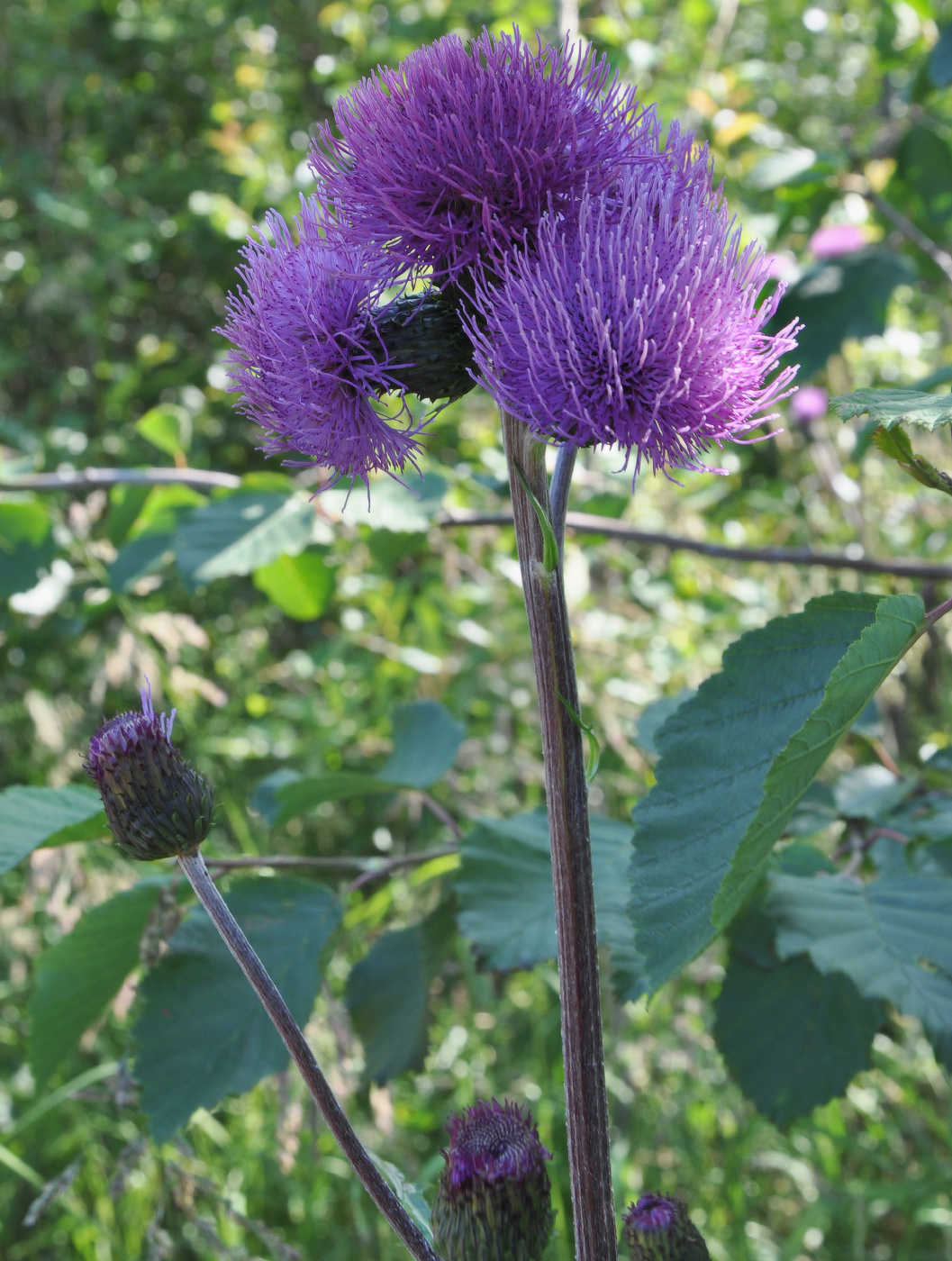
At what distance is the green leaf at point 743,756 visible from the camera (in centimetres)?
52

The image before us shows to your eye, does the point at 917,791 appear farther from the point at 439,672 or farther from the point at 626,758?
the point at 439,672

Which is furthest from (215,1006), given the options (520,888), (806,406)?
(806,406)

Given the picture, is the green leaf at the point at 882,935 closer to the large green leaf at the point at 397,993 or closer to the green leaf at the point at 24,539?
the large green leaf at the point at 397,993

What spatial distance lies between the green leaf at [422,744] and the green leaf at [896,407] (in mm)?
735

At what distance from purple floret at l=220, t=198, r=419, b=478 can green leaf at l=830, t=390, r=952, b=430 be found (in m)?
0.25

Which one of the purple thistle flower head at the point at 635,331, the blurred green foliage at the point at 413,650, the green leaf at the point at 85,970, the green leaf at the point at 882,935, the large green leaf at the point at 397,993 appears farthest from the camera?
the blurred green foliage at the point at 413,650

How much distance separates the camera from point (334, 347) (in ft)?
1.89

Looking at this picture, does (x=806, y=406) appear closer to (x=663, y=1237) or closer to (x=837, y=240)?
(x=837, y=240)

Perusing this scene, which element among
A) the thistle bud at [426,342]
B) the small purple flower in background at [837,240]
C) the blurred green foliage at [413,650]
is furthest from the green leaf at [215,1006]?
the small purple flower in background at [837,240]

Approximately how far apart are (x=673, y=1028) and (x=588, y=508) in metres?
0.90

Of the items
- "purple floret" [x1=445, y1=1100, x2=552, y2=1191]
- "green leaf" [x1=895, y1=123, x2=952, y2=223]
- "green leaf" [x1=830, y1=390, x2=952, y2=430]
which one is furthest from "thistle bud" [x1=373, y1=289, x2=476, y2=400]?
"green leaf" [x1=895, y1=123, x2=952, y2=223]

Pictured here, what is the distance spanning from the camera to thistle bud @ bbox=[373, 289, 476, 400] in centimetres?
58

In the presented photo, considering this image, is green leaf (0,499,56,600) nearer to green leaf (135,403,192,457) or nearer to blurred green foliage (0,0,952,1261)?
blurred green foliage (0,0,952,1261)

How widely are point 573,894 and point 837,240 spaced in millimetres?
2405
